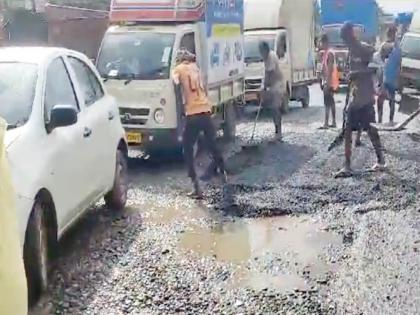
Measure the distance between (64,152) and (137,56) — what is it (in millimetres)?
5684

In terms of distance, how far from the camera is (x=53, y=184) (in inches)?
234

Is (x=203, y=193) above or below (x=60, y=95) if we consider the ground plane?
below

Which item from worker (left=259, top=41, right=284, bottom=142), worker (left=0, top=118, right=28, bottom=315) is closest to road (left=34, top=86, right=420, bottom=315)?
worker (left=0, top=118, right=28, bottom=315)

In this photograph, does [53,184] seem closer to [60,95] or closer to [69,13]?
[60,95]

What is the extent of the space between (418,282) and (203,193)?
3917mm

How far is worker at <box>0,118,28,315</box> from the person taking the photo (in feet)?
8.57

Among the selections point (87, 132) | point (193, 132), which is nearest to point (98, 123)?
point (87, 132)

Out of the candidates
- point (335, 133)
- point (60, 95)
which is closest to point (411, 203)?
point (60, 95)

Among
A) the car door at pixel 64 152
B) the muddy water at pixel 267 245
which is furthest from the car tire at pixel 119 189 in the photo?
the car door at pixel 64 152

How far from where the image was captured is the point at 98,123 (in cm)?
745

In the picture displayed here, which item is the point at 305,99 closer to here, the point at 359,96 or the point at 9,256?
the point at 359,96

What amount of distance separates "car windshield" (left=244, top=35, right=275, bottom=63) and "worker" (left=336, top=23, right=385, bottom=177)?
936 centimetres

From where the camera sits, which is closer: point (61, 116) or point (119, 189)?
point (61, 116)

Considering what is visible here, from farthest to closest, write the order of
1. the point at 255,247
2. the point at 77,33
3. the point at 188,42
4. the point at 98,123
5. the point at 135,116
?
the point at 77,33 → the point at 188,42 → the point at 135,116 → the point at 98,123 → the point at 255,247
